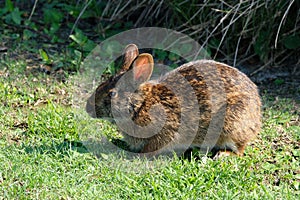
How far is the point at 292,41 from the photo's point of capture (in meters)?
6.52

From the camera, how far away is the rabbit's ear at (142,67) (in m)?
4.62

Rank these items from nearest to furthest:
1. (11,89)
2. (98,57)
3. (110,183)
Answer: (110,183), (11,89), (98,57)

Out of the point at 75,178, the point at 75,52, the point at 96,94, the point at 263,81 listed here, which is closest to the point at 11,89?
the point at 75,52

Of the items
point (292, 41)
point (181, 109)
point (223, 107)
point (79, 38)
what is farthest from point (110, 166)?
point (292, 41)

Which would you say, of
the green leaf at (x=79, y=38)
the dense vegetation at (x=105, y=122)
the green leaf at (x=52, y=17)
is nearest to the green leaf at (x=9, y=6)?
the dense vegetation at (x=105, y=122)

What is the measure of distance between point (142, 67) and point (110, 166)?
846mm

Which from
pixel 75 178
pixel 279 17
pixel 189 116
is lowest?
pixel 75 178

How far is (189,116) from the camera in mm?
4871

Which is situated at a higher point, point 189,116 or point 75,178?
point 189,116

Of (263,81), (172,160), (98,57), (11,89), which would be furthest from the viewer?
(98,57)

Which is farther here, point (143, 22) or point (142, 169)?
point (143, 22)

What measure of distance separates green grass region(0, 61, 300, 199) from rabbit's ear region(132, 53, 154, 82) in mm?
688

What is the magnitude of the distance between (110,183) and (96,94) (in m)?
0.82

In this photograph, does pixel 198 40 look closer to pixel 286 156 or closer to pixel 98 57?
pixel 98 57
